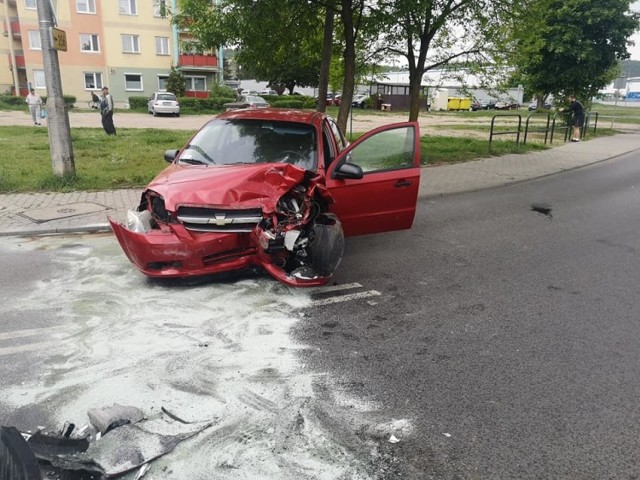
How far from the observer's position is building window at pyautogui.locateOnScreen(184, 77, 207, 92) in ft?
161

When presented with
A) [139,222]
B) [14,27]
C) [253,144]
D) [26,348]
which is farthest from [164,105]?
[26,348]

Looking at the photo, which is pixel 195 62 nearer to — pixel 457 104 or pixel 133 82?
pixel 133 82

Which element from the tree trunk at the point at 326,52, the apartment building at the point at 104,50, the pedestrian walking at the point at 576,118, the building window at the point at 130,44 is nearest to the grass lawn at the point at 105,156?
the tree trunk at the point at 326,52

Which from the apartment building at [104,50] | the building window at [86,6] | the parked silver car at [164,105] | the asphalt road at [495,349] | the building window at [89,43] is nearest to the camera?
the asphalt road at [495,349]

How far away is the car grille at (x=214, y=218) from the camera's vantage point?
469cm

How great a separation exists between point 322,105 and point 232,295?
798cm

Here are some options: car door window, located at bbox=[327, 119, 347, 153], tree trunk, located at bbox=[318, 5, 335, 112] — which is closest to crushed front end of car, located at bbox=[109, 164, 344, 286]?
car door window, located at bbox=[327, 119, 347, 153]

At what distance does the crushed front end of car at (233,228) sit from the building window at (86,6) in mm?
44944

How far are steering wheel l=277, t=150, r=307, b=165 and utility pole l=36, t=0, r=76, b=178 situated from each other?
518cm

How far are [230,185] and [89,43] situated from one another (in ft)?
149

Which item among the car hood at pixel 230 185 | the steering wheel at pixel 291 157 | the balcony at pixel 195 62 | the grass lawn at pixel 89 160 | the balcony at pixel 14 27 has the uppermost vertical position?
the balcony at pixel 14 27

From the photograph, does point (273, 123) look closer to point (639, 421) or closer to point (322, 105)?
point (639, 421)

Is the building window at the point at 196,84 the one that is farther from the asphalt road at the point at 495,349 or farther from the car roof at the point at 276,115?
the asphalt road at the point at 495,349

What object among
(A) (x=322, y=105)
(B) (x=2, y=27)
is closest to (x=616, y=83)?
(A) (x=322, y=105)
